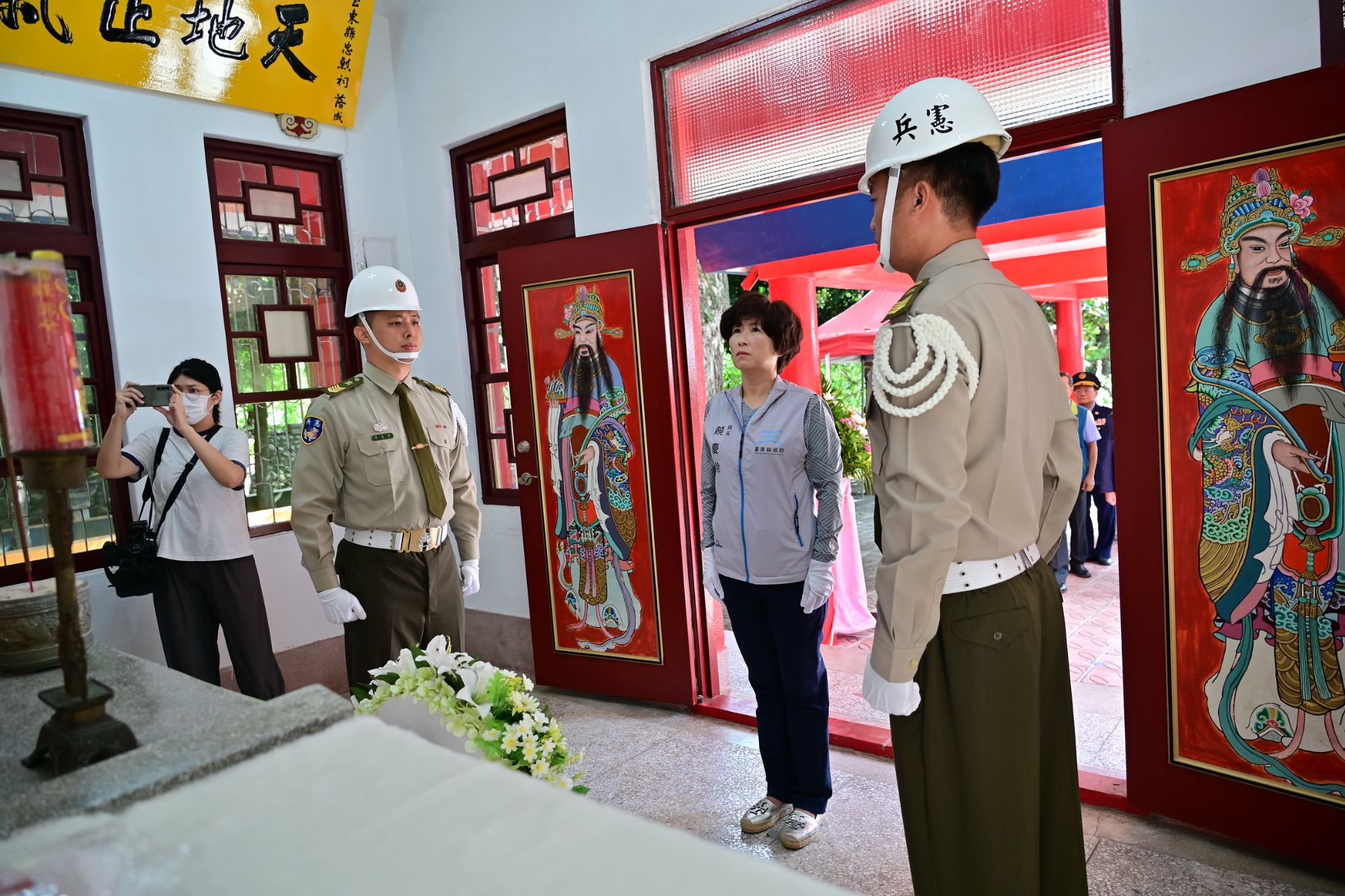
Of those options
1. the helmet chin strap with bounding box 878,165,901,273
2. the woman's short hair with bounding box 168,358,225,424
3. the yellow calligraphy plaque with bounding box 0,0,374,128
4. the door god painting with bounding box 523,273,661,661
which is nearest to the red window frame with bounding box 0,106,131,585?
the yellow calligraphy plaque with bounding box 0,0,374,128

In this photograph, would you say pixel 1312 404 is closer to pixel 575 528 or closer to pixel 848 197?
pixel 575 528

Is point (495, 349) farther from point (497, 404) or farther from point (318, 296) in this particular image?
point (318, 296)

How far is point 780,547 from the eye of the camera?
2582 millimetres

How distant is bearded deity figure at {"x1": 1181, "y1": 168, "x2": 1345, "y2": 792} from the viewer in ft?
6.96

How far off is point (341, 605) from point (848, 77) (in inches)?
96.8

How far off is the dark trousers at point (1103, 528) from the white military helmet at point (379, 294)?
5113 mm

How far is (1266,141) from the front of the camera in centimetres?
213

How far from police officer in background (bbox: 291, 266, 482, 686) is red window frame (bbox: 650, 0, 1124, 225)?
3.91 ft

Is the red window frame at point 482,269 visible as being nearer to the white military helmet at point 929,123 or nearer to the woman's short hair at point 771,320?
the woman's short hair at point 771,320

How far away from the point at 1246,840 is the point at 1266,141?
6.06 feet

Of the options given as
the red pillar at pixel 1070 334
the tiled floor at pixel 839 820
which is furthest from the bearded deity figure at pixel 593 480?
the red pillar at pixel 1070 334

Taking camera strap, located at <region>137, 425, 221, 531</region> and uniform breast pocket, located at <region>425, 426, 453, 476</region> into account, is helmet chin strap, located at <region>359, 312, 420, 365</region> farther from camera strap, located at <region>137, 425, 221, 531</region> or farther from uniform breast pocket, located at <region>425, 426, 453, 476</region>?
camera strap, located at <region>137, 425, 221, 531</region>

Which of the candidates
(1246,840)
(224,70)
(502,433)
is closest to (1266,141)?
(1246,840)

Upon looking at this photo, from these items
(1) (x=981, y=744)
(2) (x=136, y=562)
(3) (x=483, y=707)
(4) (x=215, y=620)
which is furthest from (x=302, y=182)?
(1) (x=981, y=744)
